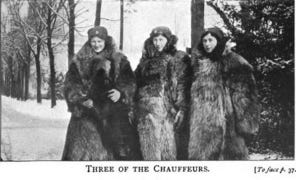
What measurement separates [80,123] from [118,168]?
0.51 m

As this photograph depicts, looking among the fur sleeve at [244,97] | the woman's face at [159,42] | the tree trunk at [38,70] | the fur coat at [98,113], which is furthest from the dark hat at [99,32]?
the fur sleeve at [244,97]

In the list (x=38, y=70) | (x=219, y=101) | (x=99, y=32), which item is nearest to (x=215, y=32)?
(x=219, y=101)

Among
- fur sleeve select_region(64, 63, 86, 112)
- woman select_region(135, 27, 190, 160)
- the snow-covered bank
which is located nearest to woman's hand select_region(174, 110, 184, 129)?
woman select_region(135, 27, 190, 160)

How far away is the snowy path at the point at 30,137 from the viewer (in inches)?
163

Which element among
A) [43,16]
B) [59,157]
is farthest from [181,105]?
[43,16]

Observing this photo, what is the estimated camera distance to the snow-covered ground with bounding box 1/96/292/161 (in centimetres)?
414

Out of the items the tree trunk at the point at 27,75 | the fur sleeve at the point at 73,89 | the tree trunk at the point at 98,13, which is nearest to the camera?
the fur sleeve at the point at 73,89

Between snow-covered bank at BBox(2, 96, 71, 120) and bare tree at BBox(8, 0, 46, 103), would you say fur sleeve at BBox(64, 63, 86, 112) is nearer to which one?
snow-covered bank at BBox(2, 96, 71, 120)

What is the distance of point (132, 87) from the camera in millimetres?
4078

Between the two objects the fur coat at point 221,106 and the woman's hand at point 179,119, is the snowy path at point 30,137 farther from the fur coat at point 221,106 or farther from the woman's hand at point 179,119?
the fur coat at point 221,106

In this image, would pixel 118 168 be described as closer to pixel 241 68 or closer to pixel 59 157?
pixel 59 157

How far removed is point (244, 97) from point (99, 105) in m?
1.25

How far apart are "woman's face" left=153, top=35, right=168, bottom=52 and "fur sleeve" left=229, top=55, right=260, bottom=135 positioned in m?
0.63

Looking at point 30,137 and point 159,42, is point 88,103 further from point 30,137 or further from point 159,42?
point 159,42
